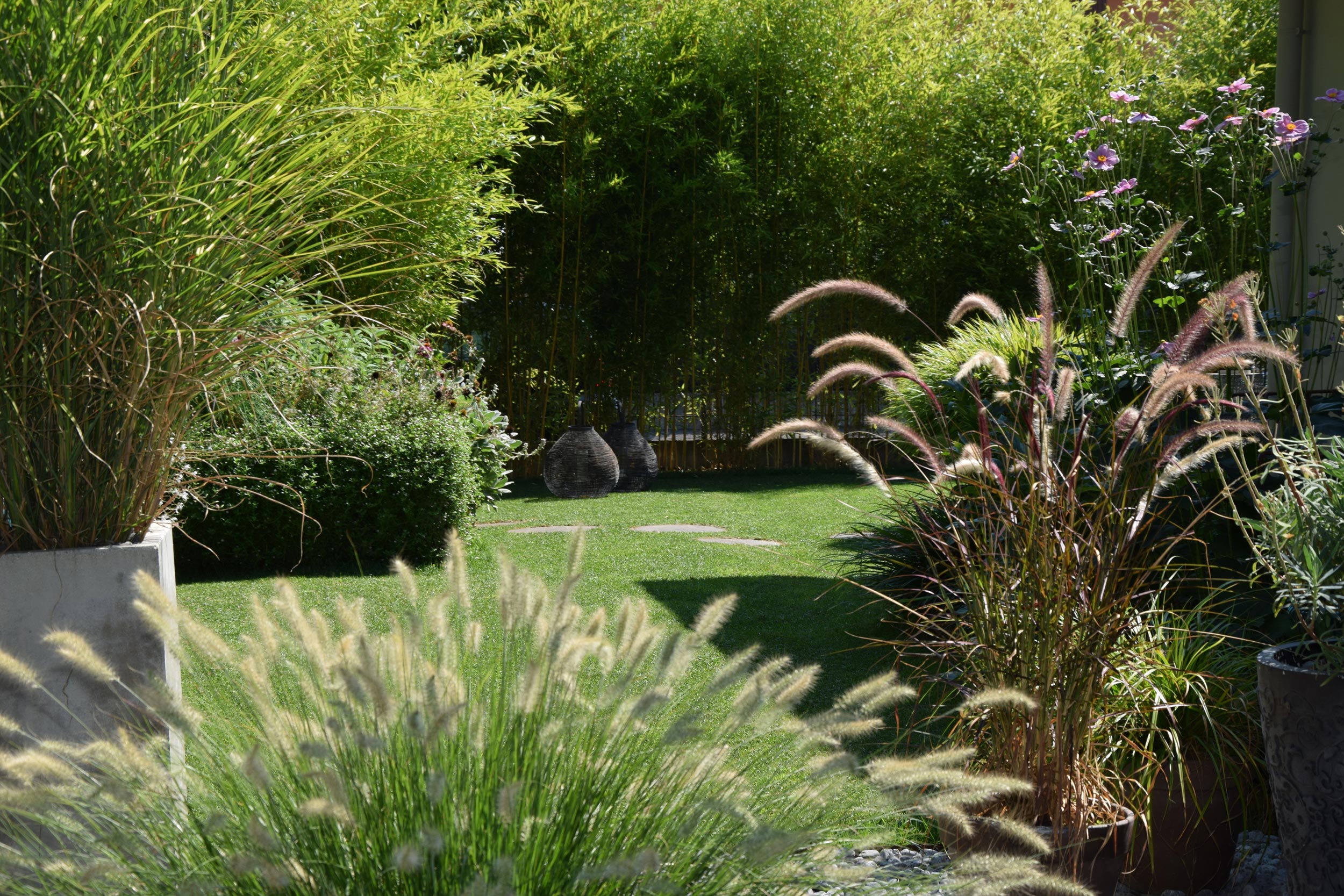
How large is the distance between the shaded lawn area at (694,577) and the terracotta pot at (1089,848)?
81cm

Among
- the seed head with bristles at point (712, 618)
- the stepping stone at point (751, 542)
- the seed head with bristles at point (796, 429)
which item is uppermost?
the seed head with bristles at point (796, 429)

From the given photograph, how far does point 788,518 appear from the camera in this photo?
7082 mm

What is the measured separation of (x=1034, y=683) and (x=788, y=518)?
205 inches

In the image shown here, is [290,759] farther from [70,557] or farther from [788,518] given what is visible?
[788,518]

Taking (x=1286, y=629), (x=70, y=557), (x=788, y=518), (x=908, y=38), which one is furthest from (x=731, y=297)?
(x=70, y=557)

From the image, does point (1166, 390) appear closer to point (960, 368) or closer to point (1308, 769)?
point (1308, 769)

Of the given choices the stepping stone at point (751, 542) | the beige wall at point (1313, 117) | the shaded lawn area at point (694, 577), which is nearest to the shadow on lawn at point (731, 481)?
the shaded lawn area at point (694, 577)

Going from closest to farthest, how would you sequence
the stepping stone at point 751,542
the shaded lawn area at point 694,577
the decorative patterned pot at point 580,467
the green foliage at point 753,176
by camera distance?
the shaded lawn area at point 694,577 < the stepping stone at point 751,542 < the decorative patterned pot at point 580,467 < the green foliage at point 753,176

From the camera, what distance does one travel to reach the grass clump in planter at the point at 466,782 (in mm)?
1150

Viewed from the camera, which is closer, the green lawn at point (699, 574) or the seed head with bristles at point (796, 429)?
the seed head with bristles at point (796, 429)

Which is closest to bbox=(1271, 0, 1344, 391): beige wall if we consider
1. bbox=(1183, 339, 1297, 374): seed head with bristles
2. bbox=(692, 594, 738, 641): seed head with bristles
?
bbox=(1183, 339, 1297, 374): seed head with bristles

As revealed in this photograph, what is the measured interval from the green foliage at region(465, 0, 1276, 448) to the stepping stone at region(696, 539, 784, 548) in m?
3.95

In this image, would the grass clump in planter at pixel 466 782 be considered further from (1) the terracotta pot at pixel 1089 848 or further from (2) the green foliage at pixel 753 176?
(2) the green foliage at pixel 753 176

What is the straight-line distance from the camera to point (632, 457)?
888 centimetres
